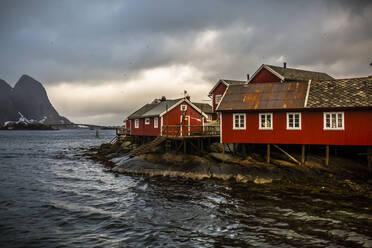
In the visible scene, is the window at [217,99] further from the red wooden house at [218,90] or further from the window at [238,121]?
the window at [238,121]

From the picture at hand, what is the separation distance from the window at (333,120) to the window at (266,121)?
13.6ft

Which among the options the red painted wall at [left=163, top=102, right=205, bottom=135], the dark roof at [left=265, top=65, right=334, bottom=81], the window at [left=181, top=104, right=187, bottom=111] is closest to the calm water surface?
the red painted wall at [left=163, top=102, right=205, bottom=135]

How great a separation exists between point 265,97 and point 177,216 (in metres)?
14.9

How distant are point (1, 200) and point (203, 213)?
44.3 feet

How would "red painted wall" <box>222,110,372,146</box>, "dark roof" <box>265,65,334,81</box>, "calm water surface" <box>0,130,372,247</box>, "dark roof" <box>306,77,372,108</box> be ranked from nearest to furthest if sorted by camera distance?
"calm water surface" <box>0,130,372,247</box>, "red painted wall" <box>222,110,372,146</box>, "dark roof" <box>306,77,372,108</box>, "dark roof" <box>265,65,334,81</box>

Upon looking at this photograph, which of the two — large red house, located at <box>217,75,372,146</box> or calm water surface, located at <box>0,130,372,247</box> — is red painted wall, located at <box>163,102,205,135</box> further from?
calm water surface, located at <box>0,130,372,247</box>

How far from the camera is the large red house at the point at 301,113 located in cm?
2174

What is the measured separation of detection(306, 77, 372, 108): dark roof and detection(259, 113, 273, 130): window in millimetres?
3127

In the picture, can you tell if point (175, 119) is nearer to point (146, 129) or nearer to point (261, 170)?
point (146, 129)

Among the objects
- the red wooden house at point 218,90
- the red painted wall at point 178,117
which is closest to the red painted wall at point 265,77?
the red wooden house at point 218,90

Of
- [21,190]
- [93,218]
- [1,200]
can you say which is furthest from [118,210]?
[21,190]

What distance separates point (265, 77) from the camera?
3381 cm

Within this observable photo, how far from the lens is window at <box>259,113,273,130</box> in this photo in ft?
81.2

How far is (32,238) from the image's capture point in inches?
500
